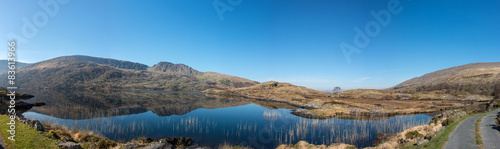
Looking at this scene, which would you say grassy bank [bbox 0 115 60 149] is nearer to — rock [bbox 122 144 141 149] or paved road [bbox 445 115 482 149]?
rock [bbox 122 144 141 149]

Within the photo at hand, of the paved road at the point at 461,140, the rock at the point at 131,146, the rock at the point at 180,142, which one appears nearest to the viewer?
the paved road at the point at 461,140

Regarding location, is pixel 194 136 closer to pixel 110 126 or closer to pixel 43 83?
pixel 110 126

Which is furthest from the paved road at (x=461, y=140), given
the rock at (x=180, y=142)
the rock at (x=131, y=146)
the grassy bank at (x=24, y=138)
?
the grassy bank at (x=24, y=138)

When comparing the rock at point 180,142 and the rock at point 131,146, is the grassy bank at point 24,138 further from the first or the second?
the rock at point 180,142

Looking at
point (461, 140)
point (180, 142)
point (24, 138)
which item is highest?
point (24, 138)

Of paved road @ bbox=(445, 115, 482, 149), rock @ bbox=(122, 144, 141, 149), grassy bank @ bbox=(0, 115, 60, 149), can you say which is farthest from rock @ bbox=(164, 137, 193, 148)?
paved road @ bbox=(445, 115, 482, 149)

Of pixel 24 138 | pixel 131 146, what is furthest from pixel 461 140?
pixel 24 138

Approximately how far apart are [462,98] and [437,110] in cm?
4949

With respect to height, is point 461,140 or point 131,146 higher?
point 461,140

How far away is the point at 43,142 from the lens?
475 inches

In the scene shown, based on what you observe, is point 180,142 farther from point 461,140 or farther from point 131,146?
point 461,140

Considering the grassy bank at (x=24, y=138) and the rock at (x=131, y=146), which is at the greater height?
the grassy bank at (x=24, y=138)

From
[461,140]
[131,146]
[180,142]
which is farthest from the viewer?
[180,142]

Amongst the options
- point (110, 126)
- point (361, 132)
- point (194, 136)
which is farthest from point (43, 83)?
point (361, 132)
